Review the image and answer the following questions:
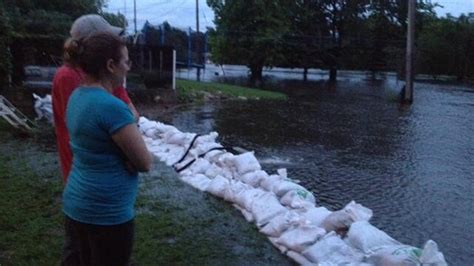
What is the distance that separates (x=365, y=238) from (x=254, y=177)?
2.25 meters

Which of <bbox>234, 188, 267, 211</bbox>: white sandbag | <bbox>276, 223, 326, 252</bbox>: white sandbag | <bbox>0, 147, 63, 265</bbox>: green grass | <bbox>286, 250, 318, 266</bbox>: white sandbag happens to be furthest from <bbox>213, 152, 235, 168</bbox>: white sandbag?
<bbox>286, 250, 318, 266</bbox>: white sandbag

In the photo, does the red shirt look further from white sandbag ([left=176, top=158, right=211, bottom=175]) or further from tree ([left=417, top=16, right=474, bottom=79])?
tree ([left=417, top=16, right=474, bottom=79])

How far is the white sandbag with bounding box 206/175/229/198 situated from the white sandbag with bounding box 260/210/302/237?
1.15 meters

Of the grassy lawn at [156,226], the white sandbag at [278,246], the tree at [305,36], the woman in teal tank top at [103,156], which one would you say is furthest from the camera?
the tree at [305,36]

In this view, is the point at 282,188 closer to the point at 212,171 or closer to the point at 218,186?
the point at 218,186

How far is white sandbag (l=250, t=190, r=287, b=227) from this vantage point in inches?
206

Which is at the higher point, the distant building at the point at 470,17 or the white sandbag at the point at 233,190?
the distant building at the point at 470,17

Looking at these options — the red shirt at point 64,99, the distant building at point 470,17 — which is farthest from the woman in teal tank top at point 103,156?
the distant building at point 470,17

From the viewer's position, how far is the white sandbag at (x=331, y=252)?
420 cm

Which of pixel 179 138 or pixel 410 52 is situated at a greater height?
pixel 410 52

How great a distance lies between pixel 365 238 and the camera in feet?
14.3

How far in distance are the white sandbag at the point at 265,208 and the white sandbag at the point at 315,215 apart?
20 cm


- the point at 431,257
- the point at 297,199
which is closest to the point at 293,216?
the point at 297,199

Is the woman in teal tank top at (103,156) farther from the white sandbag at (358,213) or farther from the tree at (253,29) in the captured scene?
the tree at (253,29)
